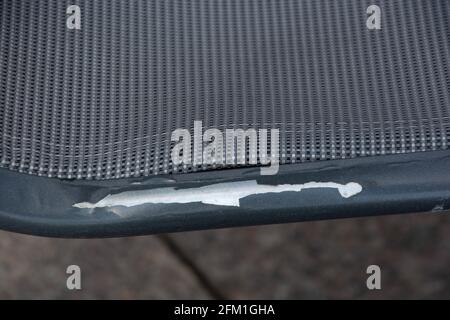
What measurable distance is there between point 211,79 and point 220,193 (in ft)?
0.49

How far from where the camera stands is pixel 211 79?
773 millimetres

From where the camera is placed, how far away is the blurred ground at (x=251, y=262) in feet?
4.29

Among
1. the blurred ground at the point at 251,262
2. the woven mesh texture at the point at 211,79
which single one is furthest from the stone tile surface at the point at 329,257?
the woven mesh texture at the point at 211,79

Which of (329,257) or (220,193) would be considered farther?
(329,257)

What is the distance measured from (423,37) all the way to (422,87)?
72 mm

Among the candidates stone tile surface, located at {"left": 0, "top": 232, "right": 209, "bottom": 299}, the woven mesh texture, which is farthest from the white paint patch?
stone tile surface, located at {"left": 0, "top": 232, "right": 209, "bottom": 299}

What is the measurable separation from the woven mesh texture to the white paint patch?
0.02 meters

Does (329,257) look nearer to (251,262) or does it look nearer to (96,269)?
(251,262)

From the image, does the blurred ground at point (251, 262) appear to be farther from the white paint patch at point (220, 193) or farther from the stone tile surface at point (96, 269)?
the white paint patch at point (220, 193)

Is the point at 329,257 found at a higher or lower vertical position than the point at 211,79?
lower

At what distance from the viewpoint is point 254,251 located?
1340mm

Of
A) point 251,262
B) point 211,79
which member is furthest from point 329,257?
point 211,79
